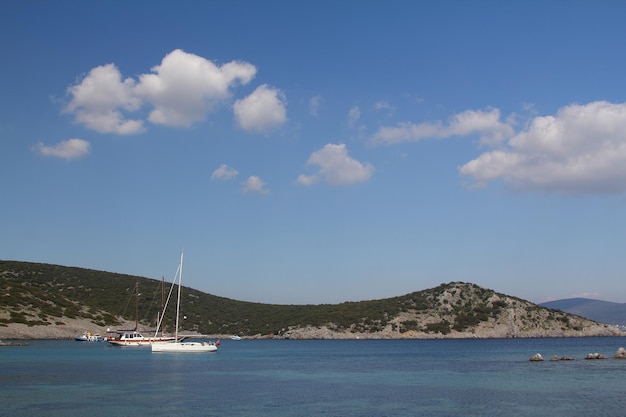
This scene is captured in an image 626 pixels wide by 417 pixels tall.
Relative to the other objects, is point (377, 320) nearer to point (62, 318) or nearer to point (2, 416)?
point (62, 318)

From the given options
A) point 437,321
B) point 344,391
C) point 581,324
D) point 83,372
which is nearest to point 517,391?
point 344,391

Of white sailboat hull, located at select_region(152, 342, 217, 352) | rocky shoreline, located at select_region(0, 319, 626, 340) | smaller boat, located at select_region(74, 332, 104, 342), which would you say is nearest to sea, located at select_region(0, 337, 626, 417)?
white sailboat hull, located at select_region(152, 342, 217, 352)

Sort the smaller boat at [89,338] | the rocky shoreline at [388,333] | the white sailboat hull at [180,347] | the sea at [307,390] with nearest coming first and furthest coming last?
the sea at [307,390], the white sailboat hull at [180,347], the smaller boat at [89,338], the rocky shoreline at [388,333]

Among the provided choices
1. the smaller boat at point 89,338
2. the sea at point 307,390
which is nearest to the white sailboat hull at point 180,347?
the sea at point 307,390

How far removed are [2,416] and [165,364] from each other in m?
44.0

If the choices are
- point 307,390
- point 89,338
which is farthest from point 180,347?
point 307,390

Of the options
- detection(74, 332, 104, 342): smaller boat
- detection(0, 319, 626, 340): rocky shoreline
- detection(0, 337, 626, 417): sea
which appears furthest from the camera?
detection(0, 319, 626, 340): rocky shoreline

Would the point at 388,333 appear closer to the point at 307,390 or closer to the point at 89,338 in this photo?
the point at 89,338

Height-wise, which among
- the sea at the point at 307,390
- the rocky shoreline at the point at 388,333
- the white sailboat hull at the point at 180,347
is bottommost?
the sea at the point at 307,390

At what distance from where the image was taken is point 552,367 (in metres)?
72.0

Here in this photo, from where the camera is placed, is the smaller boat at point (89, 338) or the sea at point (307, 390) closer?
the sea at point (307, 390)

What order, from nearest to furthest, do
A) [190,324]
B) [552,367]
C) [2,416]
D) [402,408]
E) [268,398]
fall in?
[2,416] < [402,408] < [268,398] < [552,367] < [190,324]

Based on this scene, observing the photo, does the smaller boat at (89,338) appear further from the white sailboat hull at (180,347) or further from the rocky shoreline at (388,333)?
the white sailboat hull at (180,347)

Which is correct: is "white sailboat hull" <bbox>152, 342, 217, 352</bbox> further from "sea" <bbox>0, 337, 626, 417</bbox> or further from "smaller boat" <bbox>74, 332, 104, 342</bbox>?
"smaller boat" <bbox>74, 332, 104, 342</bbox>
